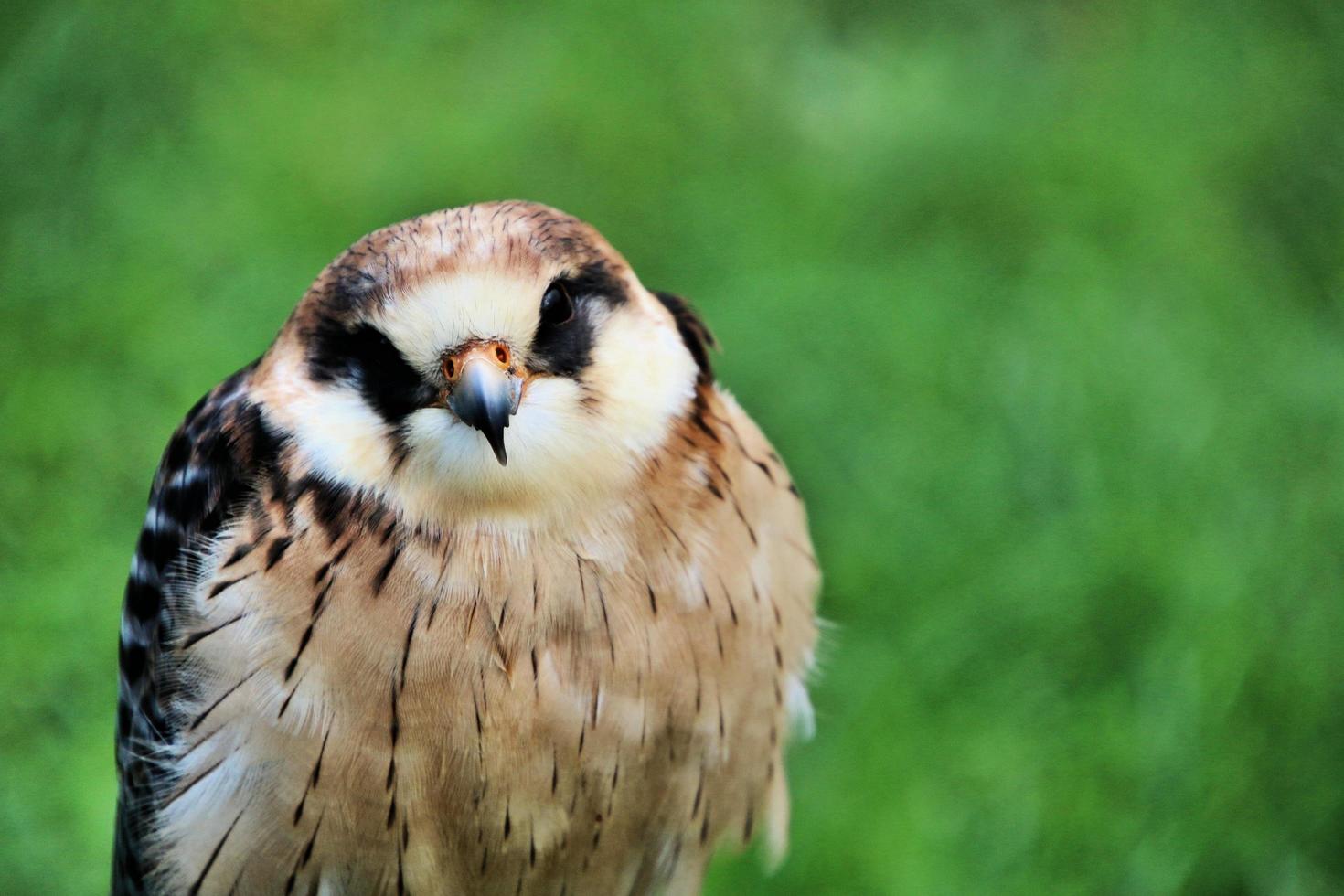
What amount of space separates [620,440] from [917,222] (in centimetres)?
335

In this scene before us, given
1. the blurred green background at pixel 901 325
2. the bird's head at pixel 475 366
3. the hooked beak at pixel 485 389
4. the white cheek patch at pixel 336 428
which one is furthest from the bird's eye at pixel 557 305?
the blurred green background at pixel 901 325

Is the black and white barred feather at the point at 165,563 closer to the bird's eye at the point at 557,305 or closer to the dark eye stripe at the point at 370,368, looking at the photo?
the dark eye stripe at the point at 370,368

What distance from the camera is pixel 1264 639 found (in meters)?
4.00

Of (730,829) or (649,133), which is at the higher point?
(649,133)

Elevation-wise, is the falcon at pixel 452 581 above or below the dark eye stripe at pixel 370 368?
below

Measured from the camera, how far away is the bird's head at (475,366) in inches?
90.0

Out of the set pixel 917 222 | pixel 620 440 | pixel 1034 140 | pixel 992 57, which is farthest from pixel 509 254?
pixel 992 57

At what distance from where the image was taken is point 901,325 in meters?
5.05

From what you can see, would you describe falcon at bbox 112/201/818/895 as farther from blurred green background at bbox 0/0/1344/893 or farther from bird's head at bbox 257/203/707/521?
blurred green background at bbox 0/0/1344/893

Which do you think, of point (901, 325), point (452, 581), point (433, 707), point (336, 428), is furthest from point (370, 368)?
point (901, 325)

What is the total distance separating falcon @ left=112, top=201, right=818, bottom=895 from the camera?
2.35 metres

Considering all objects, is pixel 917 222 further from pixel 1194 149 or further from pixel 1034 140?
pixel 1194 149

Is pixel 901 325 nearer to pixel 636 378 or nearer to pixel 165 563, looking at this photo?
pixel 636 378

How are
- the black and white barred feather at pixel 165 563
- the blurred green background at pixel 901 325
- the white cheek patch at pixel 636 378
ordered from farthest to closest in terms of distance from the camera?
1. the blurred green background at pixel 901 325
2. the black and white barred feather at pixel 165 563
3. the white cheek patch at pixel 636 378
